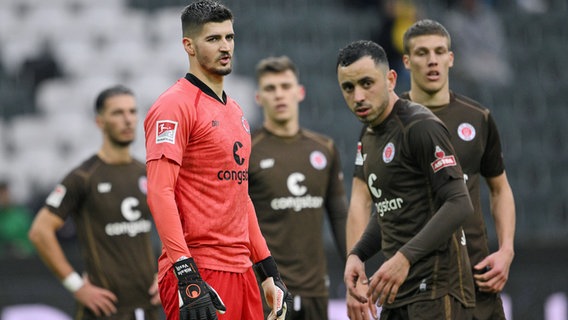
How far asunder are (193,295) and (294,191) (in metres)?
2.99

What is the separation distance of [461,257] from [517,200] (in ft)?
27.0

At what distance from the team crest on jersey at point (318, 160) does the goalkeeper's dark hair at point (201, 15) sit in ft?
9.15

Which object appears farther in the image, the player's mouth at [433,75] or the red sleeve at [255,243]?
the player's mouth at [433,75]

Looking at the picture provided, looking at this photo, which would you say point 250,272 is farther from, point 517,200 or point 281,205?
point 517,200

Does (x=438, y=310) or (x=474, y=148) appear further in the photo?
(x=474, y=148)

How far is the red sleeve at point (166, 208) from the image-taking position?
15.5ft

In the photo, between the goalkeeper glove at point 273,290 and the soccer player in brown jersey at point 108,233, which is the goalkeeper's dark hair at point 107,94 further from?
the goalkeeper glove at point 273,290

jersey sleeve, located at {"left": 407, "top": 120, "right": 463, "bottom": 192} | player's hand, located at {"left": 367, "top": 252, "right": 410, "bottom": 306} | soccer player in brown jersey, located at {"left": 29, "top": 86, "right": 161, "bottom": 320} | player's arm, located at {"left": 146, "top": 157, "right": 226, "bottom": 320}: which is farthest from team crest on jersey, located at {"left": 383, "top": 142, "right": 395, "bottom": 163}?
soccer player in brown jersey, located at {"left": 29, "top": 86, "right": 161, "bottom": 320}

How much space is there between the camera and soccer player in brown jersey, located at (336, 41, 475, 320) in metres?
5.06

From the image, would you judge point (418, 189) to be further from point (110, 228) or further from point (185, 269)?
point (110, 228)

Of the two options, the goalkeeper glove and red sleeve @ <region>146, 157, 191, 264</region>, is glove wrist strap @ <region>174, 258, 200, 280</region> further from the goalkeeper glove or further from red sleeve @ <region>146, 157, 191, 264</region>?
the goalkeeper glove

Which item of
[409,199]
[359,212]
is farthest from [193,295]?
[359,212]

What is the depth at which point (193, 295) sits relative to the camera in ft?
15.2

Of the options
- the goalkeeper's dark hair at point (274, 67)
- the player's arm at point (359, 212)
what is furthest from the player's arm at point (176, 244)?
the goalkeeper's dark hair at point (274, 67)
